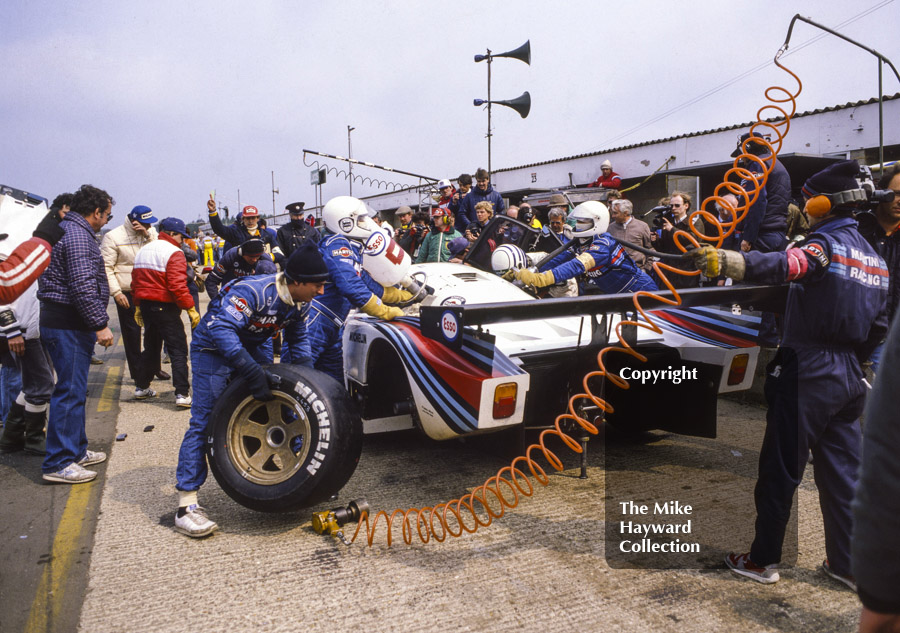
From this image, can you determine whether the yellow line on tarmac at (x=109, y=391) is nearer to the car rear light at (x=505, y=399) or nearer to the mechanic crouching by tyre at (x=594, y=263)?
the mechanic crouching by tyre at (x=594, y=263)

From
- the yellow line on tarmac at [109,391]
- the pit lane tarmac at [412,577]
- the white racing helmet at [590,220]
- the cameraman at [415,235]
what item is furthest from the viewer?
the cameraman at [415,235]

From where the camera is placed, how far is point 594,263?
16.2 ft

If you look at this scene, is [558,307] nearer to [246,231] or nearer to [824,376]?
[824,376]

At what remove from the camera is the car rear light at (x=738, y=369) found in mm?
3787

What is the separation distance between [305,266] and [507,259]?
2.06 m

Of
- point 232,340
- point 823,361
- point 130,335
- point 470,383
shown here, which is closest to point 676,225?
point 823,361

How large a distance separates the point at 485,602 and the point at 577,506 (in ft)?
3.79

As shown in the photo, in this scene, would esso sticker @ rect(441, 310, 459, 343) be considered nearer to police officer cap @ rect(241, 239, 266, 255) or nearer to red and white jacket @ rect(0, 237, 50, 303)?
red and white jacket @ rect(0, 237, 50, 303)

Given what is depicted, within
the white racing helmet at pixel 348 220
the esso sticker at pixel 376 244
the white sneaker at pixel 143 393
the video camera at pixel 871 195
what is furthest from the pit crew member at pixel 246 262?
the video camera at pixel 871 195

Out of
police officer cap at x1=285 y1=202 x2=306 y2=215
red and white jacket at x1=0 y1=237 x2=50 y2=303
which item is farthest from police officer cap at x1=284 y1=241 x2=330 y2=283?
police officer cap at x1=285 y1=202 x2=306 y2=215

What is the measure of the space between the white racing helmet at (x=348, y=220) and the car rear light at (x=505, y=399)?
2.09 metres

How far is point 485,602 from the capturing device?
264cm

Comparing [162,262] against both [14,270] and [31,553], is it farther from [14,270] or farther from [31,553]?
[31,553]

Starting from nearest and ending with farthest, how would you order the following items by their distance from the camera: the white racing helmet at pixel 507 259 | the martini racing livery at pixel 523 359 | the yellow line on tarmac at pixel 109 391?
the martini racing livery at pixel 523 359 < the white racing helmet at pixel 507 259 < the yellow line on tarmac at pixel 109 391
